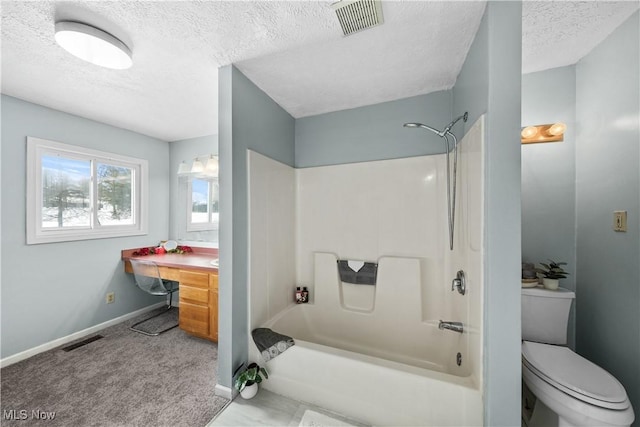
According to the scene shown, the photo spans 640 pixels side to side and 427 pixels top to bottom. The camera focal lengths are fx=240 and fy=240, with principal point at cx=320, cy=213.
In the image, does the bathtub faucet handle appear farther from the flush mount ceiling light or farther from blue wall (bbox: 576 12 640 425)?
the flush mount ceiling light

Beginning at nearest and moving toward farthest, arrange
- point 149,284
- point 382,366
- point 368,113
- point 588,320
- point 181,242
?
point 382,366 < point 588,320 < point 368,113 < point 149,284 < point 181,242

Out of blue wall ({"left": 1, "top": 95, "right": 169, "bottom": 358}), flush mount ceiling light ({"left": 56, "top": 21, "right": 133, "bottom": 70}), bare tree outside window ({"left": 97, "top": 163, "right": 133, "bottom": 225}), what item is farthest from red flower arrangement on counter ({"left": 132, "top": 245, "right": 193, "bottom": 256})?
flush mount ceiling light ({"left": 56, "top": 21, "right": 133, "bottom": 70})

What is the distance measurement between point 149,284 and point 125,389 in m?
1.23

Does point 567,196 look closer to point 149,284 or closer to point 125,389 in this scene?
point 125,389

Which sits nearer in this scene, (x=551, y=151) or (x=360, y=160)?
(x=551, y=151)

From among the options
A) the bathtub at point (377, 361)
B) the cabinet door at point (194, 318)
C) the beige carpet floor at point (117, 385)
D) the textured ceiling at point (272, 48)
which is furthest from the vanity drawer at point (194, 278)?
the textured ceiling at point (272, 48)

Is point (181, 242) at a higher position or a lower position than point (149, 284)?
higher

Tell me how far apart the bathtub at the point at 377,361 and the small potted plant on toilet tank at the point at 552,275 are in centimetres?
66

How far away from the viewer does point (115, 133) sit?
112 inches

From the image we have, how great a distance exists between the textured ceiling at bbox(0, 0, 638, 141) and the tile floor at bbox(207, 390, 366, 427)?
235 centimetres

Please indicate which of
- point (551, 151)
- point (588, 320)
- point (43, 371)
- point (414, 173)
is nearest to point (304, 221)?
point (414, 173)

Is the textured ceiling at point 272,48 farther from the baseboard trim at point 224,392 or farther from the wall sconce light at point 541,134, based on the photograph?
the baseboard trim at point 224,392

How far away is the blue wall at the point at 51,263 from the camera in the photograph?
81.6 inches

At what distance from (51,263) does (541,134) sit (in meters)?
4.38
